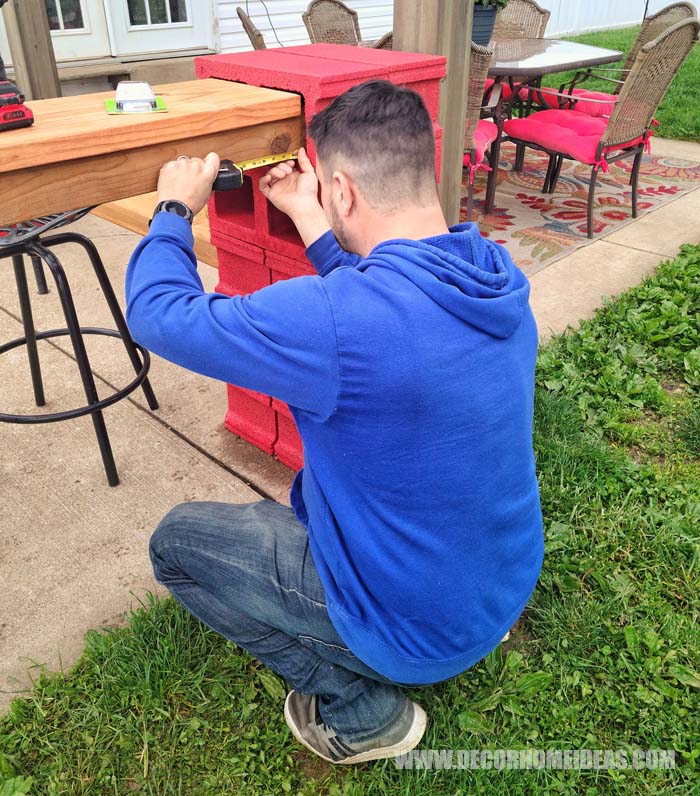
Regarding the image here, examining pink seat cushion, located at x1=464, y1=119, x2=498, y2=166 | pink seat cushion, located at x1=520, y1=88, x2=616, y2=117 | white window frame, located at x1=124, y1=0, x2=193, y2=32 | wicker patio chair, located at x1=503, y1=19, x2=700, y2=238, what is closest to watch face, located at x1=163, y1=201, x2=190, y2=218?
pink seat cushion, located at x1=464, y1=119, x2=498, y2=166

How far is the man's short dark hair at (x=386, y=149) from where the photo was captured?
1.40 metres

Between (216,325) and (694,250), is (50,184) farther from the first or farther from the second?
(694,250)

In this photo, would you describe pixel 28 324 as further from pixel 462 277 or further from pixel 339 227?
pixel 462 277

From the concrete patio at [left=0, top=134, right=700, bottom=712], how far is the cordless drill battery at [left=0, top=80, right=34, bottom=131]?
129 cm

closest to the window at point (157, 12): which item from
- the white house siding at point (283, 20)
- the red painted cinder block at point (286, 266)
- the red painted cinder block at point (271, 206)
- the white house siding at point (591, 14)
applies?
the white house siding at point (283, 20)

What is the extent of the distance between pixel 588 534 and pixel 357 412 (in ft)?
4.54

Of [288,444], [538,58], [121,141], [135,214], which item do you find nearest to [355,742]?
[288,444]

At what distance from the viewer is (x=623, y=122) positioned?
4.52 m

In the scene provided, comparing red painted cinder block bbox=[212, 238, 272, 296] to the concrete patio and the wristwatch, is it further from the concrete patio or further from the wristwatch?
the wristwatch

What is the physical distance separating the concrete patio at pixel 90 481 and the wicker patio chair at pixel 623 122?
1185mm

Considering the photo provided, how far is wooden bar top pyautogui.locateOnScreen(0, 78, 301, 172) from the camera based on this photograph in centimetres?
146

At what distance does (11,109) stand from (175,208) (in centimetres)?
37

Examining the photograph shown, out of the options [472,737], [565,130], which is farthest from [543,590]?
[565,130]

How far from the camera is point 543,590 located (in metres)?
2.14
